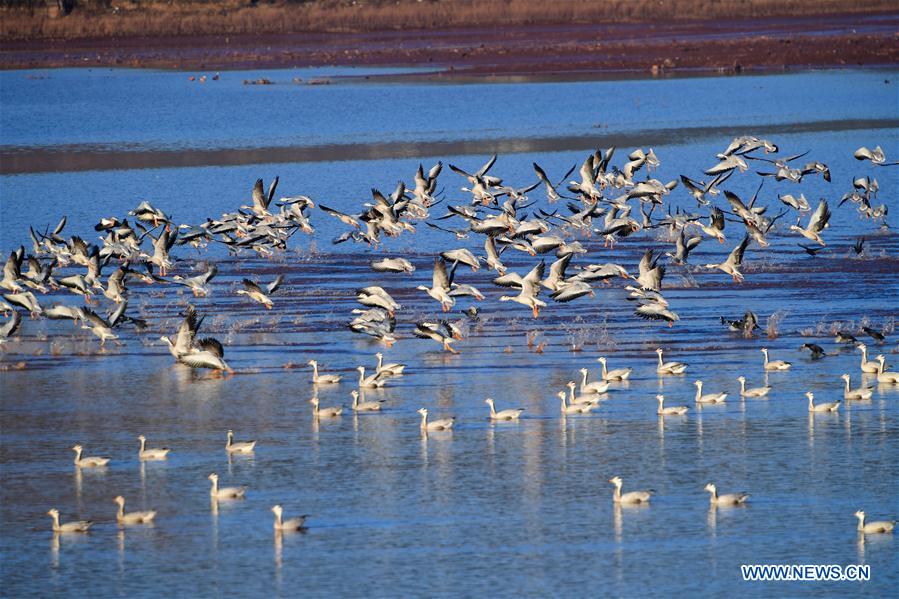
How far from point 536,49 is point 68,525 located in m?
52.3

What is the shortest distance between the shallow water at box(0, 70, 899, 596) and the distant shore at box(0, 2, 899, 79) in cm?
2803

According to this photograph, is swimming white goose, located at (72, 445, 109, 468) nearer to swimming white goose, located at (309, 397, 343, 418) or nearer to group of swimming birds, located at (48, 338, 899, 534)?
group of swimming birds, located at (48, 338, 899, 534)

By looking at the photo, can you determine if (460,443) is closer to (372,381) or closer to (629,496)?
(372,381)

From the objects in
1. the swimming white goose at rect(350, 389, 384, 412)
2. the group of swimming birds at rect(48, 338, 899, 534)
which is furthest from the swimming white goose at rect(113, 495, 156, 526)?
the swimming white goose at rect(350, 389, 384, 412)

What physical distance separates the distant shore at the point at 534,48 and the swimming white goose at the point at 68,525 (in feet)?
150

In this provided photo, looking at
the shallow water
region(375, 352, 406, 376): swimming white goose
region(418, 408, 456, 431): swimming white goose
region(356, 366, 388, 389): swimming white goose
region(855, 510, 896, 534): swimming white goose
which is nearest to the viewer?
the shallow water

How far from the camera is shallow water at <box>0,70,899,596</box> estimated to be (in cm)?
1285

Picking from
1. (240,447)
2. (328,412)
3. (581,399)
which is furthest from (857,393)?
(240,447)

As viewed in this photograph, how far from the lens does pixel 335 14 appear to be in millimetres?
81500

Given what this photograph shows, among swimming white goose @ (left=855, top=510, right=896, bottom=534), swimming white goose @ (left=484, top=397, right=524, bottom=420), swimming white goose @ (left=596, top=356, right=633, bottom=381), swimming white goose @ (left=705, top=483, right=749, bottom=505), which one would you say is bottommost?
swimming white goose @ (left=855, top=510, right=896, bottom=534)

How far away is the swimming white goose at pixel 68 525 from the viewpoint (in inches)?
546

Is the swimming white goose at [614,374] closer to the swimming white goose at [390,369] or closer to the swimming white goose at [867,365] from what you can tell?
the swimming white goose at [390,369]

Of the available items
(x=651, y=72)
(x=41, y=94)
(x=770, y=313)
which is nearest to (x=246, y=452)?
(x=770, y=313)

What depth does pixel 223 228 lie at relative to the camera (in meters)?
25.8
